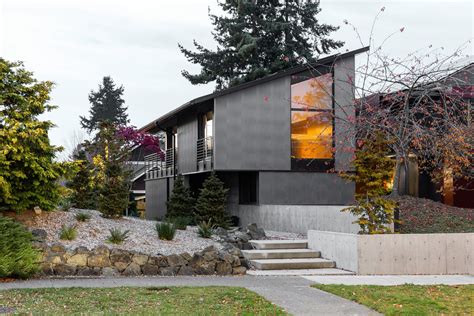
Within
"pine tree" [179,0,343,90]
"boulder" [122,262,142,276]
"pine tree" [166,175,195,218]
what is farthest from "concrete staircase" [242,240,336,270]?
"pine tree" [179,0,343,90]

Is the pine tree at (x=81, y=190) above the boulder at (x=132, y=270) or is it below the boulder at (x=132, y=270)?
above

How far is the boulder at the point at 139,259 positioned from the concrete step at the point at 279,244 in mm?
3476

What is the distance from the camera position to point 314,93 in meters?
22.3

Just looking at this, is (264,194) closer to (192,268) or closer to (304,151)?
(304,151)

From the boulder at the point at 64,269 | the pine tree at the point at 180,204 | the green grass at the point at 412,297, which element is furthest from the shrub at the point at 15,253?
the pine tree at the point at 180,204

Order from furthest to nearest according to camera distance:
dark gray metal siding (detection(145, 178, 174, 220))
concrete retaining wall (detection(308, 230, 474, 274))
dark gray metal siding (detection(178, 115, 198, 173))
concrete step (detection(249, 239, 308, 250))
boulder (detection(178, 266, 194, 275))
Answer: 1. dark gray metal siding (detection(145, 178, 174, 220))
2. dark gray metal siding (detection(178, 115, 198, 173))
3. concrete step (detection(249, 239, 308, 250))
4. concrete retaining wall (detection(308, 230, 474, 274))
5. boulder (detection(178, 266, 194, 275))

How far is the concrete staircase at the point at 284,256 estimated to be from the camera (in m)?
13.9

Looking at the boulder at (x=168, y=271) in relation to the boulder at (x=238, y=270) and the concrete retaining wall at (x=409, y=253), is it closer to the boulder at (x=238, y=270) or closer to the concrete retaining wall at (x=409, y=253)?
the boulder at (x=238, y=270)

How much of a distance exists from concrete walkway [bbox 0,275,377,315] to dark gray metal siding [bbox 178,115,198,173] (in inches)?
523

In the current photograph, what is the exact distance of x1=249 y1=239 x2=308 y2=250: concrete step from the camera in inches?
597

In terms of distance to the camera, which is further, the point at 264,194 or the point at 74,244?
the point at 264,194

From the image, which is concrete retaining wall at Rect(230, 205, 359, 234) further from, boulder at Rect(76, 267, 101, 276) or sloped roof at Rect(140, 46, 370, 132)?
boulder at Rect(76, 267, 101, 276)

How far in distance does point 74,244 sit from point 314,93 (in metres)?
11.6

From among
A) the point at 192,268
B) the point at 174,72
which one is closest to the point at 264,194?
the point at 192,268
